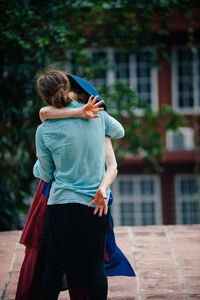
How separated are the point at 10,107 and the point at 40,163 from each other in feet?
11.7

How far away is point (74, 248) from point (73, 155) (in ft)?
1.62

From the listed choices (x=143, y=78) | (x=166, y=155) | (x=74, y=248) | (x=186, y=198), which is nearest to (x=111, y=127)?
(x=74, y=248)

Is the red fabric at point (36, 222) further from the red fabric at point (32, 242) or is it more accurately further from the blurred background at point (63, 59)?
the blurred background at point (63, 59)

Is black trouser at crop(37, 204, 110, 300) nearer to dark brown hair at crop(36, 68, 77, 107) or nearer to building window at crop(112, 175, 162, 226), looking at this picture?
dark brown hair at crop(36, 68, 77, 107)

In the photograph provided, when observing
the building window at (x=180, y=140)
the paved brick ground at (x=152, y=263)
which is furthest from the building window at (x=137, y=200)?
the paved brick ground at (x=152, y=263)

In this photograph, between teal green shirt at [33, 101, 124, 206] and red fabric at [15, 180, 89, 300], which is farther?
red fabric at [15, 180, 89, 300]

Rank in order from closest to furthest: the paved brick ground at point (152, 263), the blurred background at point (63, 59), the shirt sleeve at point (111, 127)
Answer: the shirt sleeve at point (111, 127) → the paved brick ground at point (152, 263) → the blurred background at point (63, 59)

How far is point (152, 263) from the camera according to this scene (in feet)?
12.5

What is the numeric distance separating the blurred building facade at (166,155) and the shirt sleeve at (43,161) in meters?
8.89

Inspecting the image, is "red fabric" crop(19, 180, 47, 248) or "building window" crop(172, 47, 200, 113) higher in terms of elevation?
"red fabric" crop(19, 180, 47, 248)

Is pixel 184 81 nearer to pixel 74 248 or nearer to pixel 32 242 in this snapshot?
pixel 32 242

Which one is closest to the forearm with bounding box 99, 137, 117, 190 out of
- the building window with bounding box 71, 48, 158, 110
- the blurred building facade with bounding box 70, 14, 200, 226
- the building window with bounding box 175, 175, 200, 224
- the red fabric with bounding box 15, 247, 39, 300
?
the red fabric with bounding box 15, 247, 39, 300

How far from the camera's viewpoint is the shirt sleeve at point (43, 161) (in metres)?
2.30

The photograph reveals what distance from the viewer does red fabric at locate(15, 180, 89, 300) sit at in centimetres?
261
